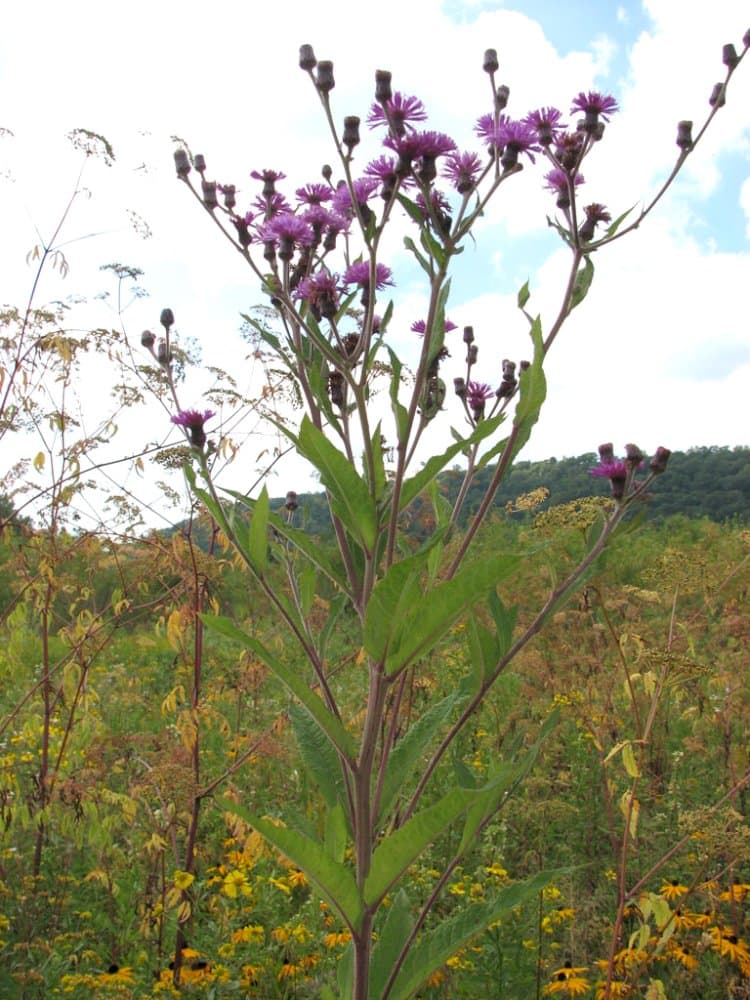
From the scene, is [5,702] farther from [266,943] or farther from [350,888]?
[350,888]

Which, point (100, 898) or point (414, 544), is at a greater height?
point (414, 544)

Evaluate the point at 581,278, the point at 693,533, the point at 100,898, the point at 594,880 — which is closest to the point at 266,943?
the point at 100,898

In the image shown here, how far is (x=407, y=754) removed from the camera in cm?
158

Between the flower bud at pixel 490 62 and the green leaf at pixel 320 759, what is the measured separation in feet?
4.63

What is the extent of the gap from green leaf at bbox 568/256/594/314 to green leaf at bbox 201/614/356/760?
35.3 inches

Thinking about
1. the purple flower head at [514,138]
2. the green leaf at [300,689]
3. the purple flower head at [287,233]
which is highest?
the purple flower head at [514,138]

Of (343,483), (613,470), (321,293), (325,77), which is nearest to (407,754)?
(343,483)

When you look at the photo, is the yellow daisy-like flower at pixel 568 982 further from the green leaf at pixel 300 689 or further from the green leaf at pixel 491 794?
the green leaf at pixel 300 689

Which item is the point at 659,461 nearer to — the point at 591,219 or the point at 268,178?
the point at 591,219

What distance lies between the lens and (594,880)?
3.67 metres

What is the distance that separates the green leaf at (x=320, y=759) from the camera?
167 cm

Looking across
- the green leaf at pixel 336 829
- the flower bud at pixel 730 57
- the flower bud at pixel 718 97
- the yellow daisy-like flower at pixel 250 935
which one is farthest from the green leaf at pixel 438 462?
the yellow daisy-like flower at pixel 250 935

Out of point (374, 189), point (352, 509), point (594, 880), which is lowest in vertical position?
point (594, 880)

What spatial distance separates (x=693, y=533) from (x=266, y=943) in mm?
10187
